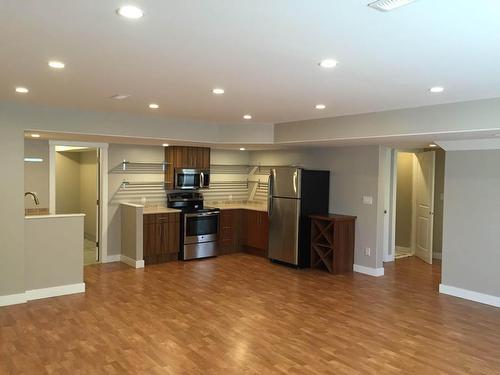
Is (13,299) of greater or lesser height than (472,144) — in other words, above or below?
below

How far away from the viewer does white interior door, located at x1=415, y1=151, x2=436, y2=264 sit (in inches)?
288

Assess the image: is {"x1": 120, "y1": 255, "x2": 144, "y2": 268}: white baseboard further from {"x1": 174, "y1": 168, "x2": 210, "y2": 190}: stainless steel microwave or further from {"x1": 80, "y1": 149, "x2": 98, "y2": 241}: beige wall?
{"x1": 80, "y1": 149, "x2": 98, "y2": 241}: beige wall

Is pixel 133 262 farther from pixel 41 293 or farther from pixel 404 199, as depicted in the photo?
pixel 404 199

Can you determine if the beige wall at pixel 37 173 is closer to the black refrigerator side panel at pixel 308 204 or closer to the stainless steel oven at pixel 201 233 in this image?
the stainless steel oven at pixel 201 233

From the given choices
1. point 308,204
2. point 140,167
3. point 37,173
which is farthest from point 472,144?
point 37,173

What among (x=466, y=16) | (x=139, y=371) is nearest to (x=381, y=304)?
(x=139, y=371)

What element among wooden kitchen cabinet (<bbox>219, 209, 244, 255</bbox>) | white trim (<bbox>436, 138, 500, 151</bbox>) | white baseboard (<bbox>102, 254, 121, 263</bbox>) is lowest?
white baseboard (<bbox>102, 254, 121, 263</bbox>)

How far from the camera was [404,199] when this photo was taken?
8.31 meters

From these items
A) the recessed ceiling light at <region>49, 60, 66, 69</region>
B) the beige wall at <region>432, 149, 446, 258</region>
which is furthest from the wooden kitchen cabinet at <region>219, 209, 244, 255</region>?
the recessed ceiling light at <region>49, 60, 66, 69</region>

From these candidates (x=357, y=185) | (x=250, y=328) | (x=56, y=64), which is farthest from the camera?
(x=357, y=185)

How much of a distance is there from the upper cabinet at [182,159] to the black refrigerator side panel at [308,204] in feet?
6.82

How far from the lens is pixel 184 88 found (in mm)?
3770

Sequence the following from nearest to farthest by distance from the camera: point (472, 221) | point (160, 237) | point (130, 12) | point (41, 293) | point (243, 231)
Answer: point (130, 12), point (41, 293), point (472, 221), point (160, 237), point (243, 231)

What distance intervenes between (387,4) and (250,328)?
331 cm
